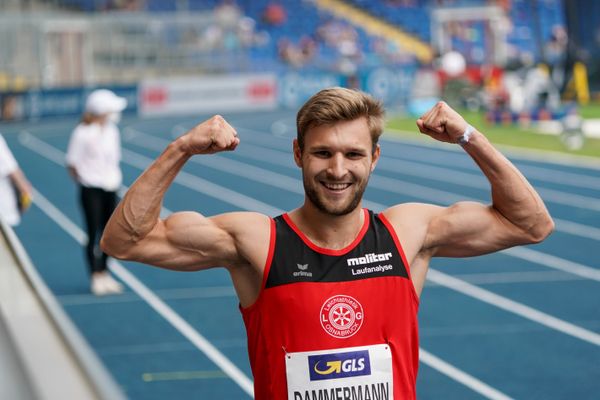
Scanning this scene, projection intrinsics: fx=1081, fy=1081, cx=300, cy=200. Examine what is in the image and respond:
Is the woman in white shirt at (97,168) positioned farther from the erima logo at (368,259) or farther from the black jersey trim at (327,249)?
the erima logo at (368,259)

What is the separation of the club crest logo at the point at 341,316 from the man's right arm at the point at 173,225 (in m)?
0.33

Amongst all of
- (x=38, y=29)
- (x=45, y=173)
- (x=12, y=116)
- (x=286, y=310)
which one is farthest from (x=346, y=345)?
(x=38, y=29)

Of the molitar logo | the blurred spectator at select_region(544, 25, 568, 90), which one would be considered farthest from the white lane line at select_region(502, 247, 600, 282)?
the blurred spectator at select_region(544, 25, 568, 90)

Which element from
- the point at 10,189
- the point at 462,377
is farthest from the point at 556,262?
the point at 10,189

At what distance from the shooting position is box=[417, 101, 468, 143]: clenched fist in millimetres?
3322

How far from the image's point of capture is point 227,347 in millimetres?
7773

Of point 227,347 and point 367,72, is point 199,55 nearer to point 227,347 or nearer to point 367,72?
point 367,72

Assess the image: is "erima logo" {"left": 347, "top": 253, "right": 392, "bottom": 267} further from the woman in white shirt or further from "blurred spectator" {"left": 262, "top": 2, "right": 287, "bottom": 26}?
"blurred spectator" {"left": 262, "top": 2, "right": 287, "bottom": 26}

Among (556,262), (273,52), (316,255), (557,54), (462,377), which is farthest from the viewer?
(273,52)

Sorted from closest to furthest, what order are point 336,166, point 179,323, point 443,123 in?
1. point 336,166
2. point 443,123
3. point 179,323

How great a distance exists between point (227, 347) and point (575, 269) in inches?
162

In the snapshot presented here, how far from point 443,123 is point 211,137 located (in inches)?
28.7

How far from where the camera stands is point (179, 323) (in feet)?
27.9

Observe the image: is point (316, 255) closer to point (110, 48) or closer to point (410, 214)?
point (410, 214)
